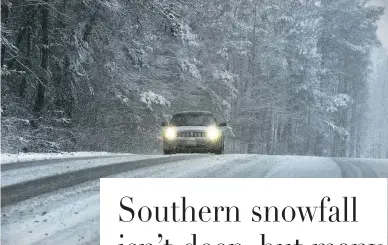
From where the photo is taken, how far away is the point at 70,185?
6016mm

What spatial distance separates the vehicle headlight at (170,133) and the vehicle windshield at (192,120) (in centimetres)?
43

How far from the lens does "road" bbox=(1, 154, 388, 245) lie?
4455mm

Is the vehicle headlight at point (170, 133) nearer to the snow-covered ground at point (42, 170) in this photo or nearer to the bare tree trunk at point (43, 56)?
the bare tree trunk at point (43, 56)

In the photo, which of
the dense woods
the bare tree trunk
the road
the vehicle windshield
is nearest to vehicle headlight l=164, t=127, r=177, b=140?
the vehicle windshield

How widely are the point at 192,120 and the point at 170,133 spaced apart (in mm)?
1005

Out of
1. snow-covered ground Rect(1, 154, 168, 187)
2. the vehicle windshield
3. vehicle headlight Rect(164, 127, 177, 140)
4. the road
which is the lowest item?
the road

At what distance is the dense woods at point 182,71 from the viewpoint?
1395 centimetres

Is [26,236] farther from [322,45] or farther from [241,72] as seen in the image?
[322,45]

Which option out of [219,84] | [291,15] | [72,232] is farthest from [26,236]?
[291,15]

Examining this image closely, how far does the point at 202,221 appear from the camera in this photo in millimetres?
5129

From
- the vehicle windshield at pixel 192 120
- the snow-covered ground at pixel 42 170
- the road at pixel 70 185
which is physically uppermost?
the vehicle windshield at pixel 192 120

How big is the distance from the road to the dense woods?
3.84m

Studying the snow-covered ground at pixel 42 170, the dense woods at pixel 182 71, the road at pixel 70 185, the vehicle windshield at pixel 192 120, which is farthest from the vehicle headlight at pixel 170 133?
the snow-covered ground at pixel 42 170

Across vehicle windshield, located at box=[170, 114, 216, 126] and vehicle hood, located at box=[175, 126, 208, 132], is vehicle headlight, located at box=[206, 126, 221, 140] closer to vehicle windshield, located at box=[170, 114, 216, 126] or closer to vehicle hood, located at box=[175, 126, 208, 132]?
vehicle hood, located at box=[175, 126, 208, 132]
